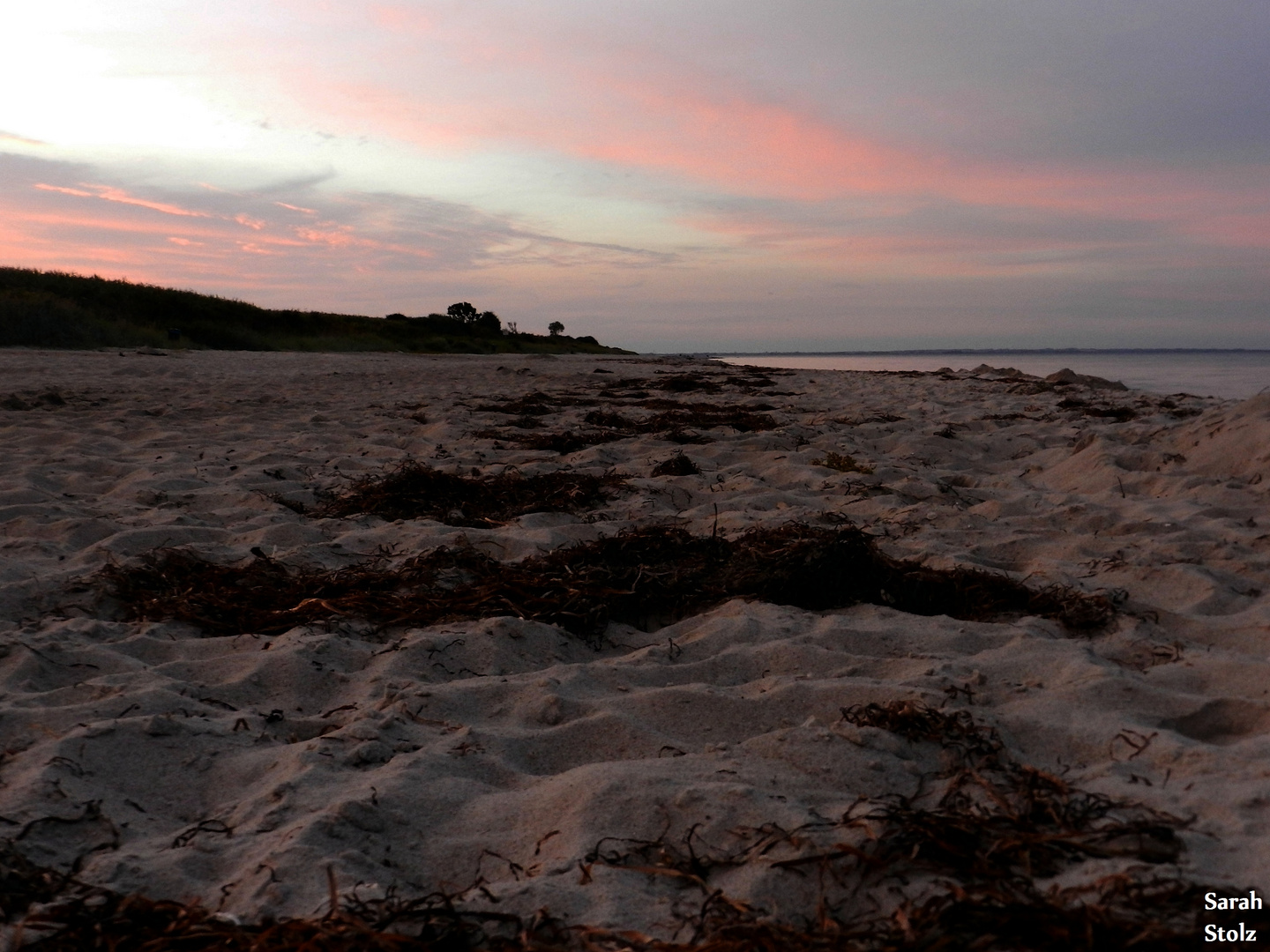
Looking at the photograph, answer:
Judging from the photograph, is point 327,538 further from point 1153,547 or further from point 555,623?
point 1153,547

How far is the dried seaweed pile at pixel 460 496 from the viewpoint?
409cm

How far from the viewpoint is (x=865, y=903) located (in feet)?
4.61

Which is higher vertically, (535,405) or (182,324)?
(182,324)

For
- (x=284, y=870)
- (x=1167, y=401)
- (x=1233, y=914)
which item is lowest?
(x=284, y=870)

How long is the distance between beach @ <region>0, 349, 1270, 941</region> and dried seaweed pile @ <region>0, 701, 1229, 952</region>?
1 cm

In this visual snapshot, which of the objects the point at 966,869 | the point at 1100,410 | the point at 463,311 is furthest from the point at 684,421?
the point at 463,311

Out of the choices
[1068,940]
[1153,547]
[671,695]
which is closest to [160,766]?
[671,695]

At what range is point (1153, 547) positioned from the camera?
3.38 meters

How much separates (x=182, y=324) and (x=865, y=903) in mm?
24814

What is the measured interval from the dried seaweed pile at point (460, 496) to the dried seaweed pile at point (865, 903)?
8.48 feet

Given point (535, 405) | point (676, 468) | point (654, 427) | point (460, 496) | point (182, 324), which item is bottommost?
point (460, 496)

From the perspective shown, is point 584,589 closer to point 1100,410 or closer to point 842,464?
point 842,464

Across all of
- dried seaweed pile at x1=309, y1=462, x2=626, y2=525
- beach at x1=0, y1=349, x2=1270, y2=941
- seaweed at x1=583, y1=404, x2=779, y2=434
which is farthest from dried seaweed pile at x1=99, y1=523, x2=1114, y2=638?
seaweed at x1=583, y1=404, x2=779, y2=434

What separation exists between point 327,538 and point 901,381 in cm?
1229
